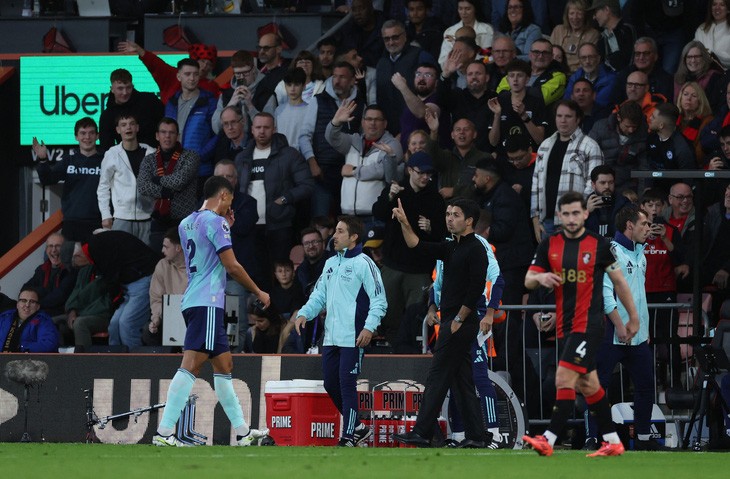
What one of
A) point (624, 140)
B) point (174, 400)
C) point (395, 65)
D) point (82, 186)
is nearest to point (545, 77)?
point (624, 140)

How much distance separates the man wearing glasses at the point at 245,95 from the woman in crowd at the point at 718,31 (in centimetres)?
594

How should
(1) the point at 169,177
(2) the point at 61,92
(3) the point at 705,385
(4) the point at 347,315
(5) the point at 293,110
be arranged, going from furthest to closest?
1. (2) the point at 61,92
2. (5) the point at 293,110
3. (1) the point at 169,177
4. (4) the point at 347,315
5. (3) the point at 705,385

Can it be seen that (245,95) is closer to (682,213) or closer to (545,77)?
(545,77)

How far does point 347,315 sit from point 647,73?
601cm

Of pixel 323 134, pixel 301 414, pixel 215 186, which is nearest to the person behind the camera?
pixel 215 186

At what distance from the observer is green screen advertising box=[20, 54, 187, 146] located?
19.1 metres

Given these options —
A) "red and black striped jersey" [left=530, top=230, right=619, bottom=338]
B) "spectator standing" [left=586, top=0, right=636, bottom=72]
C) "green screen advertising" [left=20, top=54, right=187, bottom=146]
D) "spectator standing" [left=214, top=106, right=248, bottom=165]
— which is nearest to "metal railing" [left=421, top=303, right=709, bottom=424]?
"red and black striped jersey" [left=530, top=230, right=619, bottom=338]

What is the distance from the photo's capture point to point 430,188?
43.8 feet

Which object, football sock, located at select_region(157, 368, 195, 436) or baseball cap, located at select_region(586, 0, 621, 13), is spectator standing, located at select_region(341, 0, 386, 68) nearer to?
baseball cap, located at select_region(586, 0, 621, 13)

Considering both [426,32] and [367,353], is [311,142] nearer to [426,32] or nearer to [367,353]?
[426,32]

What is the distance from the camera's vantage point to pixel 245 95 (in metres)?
15.8

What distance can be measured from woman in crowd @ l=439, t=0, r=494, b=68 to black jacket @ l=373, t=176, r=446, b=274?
3584mm

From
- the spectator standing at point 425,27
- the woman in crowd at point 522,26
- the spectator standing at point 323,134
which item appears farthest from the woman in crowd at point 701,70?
the spectator standing at point 323,134

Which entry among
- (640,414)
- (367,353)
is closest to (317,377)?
(367,353)
